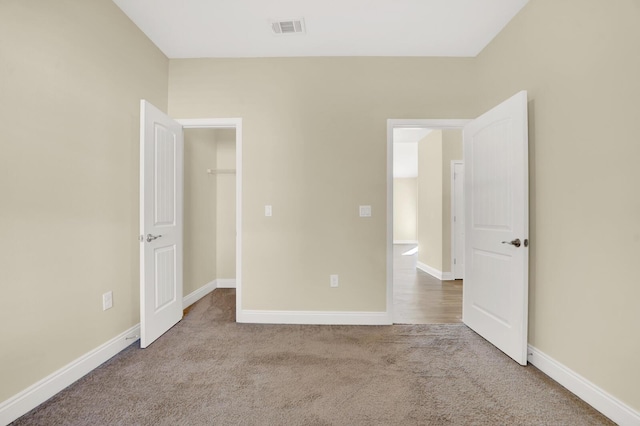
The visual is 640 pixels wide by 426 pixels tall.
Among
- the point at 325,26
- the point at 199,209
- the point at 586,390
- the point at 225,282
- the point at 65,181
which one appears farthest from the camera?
the point at 225,282

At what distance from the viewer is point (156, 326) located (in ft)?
8.42

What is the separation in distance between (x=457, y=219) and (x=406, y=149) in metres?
2.97

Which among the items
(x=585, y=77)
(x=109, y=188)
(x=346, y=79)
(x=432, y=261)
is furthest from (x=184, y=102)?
(x=432, y=261)

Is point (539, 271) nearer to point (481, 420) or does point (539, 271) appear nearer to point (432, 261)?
point (481, 420)

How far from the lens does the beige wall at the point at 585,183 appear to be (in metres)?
1.55

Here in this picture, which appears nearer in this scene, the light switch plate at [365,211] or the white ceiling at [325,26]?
the white ceiling at [325,26]

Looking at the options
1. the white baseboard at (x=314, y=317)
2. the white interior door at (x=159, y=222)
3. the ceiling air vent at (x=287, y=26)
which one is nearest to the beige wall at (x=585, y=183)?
the white baseboard at (x=314, y=317)

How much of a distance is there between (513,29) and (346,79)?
1483 millimetres

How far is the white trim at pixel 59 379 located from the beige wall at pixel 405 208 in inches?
390

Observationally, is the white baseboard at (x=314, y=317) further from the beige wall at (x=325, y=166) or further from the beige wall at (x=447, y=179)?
the beige wall at (x=447, y=179)

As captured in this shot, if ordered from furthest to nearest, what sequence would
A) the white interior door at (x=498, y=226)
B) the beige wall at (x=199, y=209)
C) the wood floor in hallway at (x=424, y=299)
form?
1. the beige wall at (x=199, y=209)
2. the wood floor in hallway at (x=424, y=299)
3. the white interior door at (x=498, y=226)

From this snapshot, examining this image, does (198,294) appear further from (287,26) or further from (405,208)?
(405,208)

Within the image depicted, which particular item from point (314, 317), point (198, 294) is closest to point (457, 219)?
point (314, 317)

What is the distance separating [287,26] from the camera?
8.41 ft
